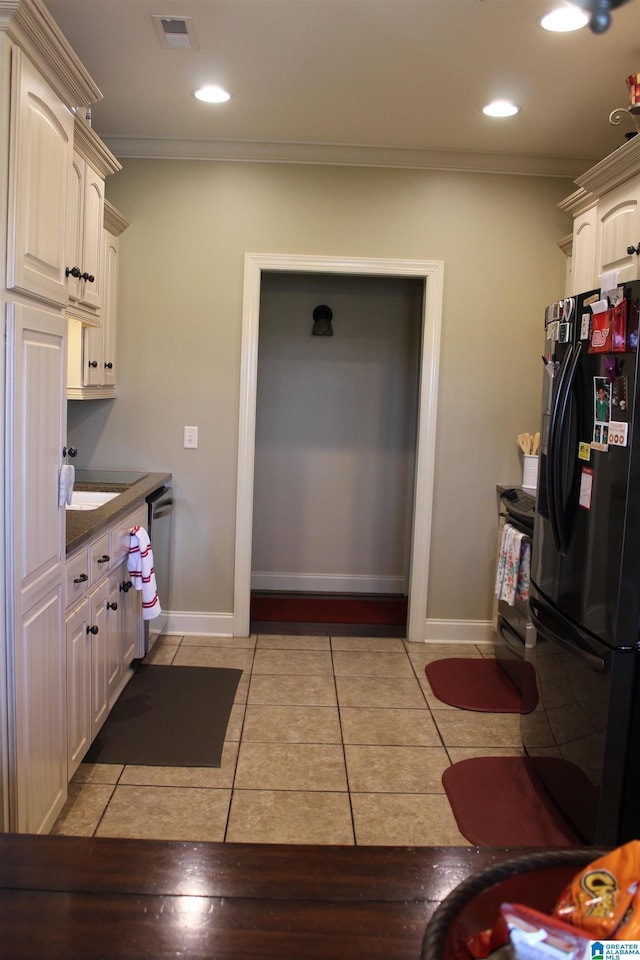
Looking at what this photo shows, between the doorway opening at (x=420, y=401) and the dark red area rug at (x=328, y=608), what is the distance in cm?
44

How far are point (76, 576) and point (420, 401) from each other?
2407 mm

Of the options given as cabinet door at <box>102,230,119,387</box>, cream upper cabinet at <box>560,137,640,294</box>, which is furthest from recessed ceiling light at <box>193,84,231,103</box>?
cream upper cabinet at <box>560,137,640,294</box>

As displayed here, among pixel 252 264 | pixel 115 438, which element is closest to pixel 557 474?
pixel 252 264

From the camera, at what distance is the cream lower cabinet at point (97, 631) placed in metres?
2.59

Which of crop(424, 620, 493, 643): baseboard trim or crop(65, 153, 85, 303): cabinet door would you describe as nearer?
crop(65, 153, 85, 303): cabinet door

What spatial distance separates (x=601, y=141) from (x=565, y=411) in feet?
6.63

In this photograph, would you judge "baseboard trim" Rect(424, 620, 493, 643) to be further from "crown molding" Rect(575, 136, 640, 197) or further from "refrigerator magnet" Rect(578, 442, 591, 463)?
"crown molding" Rect(575, 136, 640, 197)

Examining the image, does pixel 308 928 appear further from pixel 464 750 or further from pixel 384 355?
pixel 384 355

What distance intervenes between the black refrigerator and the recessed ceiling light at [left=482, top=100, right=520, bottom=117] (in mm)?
1171

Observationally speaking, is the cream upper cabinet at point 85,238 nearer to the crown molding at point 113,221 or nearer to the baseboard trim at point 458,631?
the crown molding at point 113,221

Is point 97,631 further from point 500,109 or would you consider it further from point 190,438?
point 500,109

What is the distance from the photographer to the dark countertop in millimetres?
2655

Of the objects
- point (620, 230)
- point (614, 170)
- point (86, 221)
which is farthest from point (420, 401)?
point (86, 221)

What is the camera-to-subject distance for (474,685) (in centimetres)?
390
